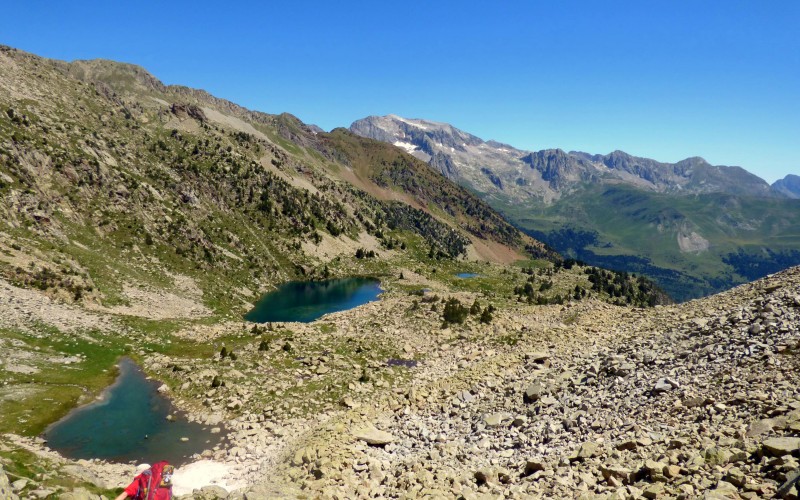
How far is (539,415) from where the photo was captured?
28.4 metres

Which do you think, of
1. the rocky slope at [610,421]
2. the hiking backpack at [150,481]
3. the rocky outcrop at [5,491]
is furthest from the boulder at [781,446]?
the rocky outcrop at [5,491]

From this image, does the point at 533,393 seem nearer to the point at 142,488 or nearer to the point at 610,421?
the point at 610,421

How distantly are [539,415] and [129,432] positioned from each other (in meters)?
35.8

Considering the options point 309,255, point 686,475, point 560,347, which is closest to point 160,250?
point 309,255

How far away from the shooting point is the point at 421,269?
18562 centimetres

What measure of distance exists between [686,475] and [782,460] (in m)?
3.37

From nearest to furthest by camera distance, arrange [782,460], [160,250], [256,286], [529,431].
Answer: [782,460] → [529,431] → [160,250] → [256,286]

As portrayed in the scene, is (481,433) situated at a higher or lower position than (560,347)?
lower

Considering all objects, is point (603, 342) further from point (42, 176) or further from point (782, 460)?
point (42, 176)

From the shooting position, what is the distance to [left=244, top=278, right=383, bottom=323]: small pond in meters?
104

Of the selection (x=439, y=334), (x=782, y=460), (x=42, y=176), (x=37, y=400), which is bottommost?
(x=37, y=400)

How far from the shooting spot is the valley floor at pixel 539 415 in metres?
19.3

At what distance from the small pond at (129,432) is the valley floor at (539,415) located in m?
1.83

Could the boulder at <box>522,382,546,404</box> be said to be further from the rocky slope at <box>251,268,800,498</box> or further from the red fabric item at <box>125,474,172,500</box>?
the red fabric item at <box>125,474,172,500</box>
